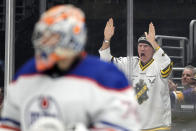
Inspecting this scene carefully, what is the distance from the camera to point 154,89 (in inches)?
289

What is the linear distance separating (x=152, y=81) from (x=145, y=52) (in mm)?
354

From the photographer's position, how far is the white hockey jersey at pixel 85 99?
92.9 inches

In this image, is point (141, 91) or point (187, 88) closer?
point (141, 91)

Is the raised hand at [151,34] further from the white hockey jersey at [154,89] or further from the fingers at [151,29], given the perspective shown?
the white hockey jersey at [154,89]

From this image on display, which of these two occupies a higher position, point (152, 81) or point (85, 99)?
point (85, 99)

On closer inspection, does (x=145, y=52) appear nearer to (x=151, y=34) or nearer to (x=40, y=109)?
(x=151, y=34)

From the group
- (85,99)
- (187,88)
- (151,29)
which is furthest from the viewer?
(187,88)

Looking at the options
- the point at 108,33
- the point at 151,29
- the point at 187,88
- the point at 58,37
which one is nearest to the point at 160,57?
the point at 151,29

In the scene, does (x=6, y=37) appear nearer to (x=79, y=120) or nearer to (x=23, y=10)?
(x=23, y=10)

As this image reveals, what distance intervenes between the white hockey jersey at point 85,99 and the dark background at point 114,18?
4666 millimetres

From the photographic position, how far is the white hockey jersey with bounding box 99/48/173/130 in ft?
24.0

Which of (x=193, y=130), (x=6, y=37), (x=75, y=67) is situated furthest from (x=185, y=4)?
(x=75, y=67)

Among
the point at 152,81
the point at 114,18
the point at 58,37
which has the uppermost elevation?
the point at 114,18

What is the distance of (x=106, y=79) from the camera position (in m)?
2.38
